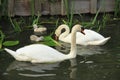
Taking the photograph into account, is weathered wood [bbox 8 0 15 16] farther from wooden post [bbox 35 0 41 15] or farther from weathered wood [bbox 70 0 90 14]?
weathered wood [bbox 70 0 90 14]

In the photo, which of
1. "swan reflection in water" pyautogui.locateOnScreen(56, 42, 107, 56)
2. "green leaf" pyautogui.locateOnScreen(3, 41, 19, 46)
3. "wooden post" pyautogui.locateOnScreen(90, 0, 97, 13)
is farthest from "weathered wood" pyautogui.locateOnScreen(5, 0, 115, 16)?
"green leaf" pyautogui.locateOnScreen(3, 41, 19, 46)

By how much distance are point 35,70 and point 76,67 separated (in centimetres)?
Result: 82

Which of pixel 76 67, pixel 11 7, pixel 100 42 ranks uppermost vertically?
pixel 11 7

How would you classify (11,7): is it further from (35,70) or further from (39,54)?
(35,70)

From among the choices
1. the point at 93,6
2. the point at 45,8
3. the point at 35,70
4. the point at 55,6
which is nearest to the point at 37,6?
the point at 45,8

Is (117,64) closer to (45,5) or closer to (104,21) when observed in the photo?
(104,21)

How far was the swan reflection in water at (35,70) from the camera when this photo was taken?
956 centimetres

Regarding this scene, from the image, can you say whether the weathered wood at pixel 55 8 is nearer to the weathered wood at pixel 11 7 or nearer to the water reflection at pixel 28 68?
the weathered wood at pixel 11 7

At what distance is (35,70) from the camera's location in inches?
390

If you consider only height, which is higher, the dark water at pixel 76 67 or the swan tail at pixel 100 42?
the swan tail at pixel 100 42

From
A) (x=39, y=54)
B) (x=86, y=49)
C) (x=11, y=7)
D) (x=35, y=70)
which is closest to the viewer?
(x=35, y=70)

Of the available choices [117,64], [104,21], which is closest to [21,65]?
[117,64]

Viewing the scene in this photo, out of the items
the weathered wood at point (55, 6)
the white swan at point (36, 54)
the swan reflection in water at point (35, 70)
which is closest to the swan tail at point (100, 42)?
the swan reflection in water at point (35, 70)

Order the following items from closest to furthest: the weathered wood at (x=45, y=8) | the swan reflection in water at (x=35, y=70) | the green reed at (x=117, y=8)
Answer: the swan reflection in water at (x=35, y=70) → the green reed at (x=117, y=8) → the weathered wood at (x=45, y=8)
